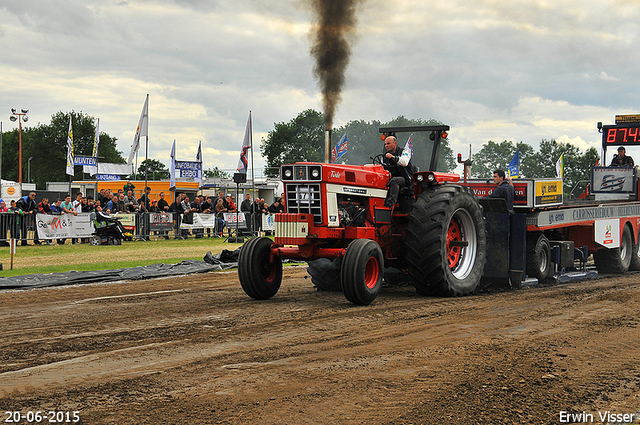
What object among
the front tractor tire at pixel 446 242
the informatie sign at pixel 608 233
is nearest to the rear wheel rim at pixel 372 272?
the front tractor tire at pixel 446 242

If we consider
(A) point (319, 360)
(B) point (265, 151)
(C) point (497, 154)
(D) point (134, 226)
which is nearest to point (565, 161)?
(C) point (497, 154)

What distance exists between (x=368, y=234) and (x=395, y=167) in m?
1.31

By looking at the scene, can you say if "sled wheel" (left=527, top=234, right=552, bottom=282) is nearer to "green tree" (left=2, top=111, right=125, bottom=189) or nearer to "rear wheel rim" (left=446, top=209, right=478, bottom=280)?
"rear wheel rim" (left=446, top=209, right=478, bottom=280)

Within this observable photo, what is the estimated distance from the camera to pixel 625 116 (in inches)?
757

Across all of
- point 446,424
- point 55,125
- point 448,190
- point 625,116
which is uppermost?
point 55,125

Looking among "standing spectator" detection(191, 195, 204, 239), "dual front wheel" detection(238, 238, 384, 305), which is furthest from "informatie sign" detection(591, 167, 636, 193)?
"standing spectator" detection(191, 195, 204, 239)

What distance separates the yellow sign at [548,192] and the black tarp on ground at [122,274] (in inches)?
261

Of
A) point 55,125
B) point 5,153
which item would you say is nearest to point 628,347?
point 55,125

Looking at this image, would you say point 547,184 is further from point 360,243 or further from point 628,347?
point 628,347

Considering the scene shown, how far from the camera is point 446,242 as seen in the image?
31.1ft

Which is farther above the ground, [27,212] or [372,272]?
[27,212]

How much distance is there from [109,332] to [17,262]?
936 centimetres

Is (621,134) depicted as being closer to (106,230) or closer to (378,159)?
(378,159)

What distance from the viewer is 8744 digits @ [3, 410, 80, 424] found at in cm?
397
